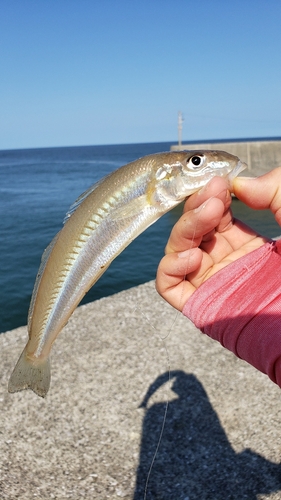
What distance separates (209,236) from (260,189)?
60cm

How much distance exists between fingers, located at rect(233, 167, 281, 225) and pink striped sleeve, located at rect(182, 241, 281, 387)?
41cm

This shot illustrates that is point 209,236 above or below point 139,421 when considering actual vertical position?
above

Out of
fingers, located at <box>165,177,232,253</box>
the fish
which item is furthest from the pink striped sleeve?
the fish

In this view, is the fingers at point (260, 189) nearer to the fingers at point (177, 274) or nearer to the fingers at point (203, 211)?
the fingers at point (203, 211)

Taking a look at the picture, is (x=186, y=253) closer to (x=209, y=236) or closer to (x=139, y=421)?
(x=209, y=236)

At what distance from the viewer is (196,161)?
293 cm

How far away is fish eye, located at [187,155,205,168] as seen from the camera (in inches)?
115

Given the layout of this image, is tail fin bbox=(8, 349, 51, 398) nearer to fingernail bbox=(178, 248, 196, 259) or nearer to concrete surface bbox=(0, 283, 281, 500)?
fingernail bbox=(178, 248, 196, 259)

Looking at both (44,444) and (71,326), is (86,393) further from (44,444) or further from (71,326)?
(71,326)

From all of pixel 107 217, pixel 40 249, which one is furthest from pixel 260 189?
pixel 40 249

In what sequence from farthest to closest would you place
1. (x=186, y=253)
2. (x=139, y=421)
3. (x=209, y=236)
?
1. (x=139, y=421)
2. (x=209, y=236)
3. (x=186, y=253)

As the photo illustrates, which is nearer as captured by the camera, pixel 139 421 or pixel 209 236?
pixel 209 236

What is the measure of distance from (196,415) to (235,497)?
1.20 metres

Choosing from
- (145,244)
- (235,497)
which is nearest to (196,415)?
(235,497)
